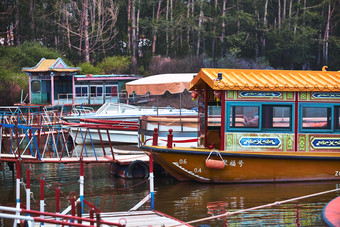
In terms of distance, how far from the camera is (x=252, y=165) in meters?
15.5

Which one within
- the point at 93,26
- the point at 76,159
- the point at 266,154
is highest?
the point at 93,26

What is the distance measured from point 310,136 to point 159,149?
14.5ft

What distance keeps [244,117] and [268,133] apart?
33.6 inches

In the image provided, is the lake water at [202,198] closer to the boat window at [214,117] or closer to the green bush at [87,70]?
the boat window at [214,117]

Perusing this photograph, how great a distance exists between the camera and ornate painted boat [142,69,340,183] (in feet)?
50.0

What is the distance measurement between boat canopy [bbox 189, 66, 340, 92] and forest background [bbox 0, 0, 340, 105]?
94.0 ft

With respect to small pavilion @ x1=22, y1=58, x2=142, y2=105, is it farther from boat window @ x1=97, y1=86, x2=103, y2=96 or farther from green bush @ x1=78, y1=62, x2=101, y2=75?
green bush @ x1=78, y1=62, x2=101, y2=75

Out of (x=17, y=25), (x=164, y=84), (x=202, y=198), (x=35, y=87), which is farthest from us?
(x=17, y=25)

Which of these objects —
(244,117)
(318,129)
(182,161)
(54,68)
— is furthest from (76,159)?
(54,68)

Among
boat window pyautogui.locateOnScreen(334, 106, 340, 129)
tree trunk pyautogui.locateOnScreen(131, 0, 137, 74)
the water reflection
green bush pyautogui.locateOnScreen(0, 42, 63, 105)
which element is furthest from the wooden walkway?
tree trunk pyautogui.locateOnScreen(131, 0, 137, 74)

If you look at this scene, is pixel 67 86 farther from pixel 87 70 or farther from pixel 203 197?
pixel 203 197

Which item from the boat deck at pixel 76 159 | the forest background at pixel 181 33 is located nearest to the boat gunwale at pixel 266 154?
the boat deck at pixel 76 159

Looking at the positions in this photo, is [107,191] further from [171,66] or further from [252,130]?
[171,66]

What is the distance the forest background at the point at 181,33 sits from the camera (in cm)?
4753
